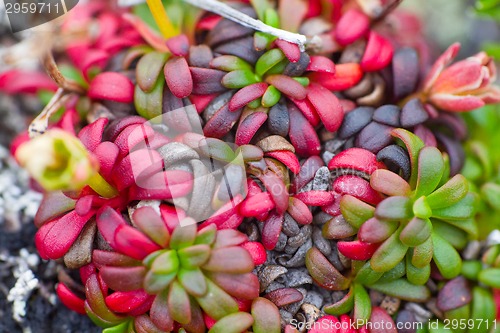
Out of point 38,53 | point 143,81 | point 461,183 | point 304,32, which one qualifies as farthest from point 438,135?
point 38,53

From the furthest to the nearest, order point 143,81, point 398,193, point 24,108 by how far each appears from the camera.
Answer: point 24,108 → point 143,81 → point 398,193

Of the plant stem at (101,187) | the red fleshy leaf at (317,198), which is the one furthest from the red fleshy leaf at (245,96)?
the plant stem at (101,187)

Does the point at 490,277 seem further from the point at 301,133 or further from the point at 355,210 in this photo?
the point at 301,133

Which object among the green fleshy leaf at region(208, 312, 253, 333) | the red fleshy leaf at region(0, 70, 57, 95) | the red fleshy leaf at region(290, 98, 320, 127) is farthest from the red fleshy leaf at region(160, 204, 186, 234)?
the red fleshy leaf at region(0, 70, 57, 95)

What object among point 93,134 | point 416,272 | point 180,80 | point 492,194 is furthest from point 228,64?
point 492,194

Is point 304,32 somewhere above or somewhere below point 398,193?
above

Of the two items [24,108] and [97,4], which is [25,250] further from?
[97,4]
